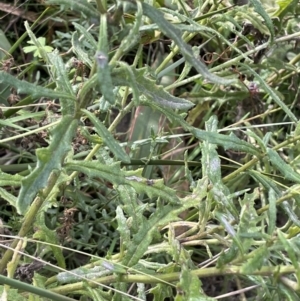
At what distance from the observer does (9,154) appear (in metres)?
1.54

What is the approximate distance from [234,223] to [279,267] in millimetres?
150

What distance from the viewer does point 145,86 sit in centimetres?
78

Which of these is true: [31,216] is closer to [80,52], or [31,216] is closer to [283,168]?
[80,52]

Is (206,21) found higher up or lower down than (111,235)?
higher up

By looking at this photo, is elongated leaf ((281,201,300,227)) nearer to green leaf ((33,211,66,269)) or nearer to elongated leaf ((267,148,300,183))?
elongated leaf ((267,148,300,183))

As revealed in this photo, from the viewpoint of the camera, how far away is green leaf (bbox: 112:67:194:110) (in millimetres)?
723

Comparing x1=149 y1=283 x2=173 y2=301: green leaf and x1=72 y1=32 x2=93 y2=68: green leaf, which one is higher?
x1=72 y1=32 x2=93 y2=68: green leaf

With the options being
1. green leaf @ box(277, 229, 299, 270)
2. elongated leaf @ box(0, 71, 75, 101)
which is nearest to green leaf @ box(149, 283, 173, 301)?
green leaf @ box(277, 229, 299, 270)

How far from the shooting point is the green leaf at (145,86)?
723 mm

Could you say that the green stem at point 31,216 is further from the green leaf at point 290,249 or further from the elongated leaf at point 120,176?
the green leaf at point 290,249

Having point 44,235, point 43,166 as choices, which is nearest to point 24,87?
point 43,166

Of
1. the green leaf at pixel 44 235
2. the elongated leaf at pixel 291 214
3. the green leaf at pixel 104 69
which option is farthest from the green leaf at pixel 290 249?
the green leaf at pixel 44 235

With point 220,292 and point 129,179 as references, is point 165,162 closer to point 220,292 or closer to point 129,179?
point 129,179

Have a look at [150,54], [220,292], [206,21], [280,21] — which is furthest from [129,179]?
[150,54]
